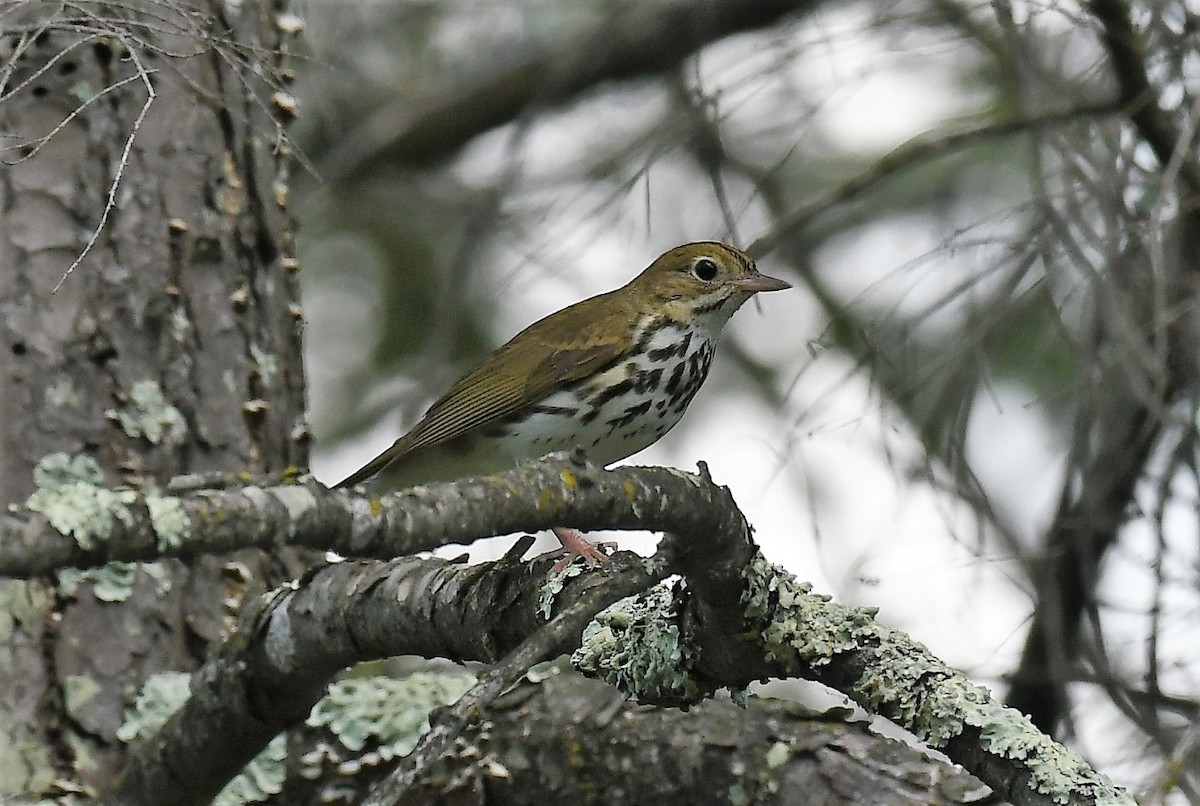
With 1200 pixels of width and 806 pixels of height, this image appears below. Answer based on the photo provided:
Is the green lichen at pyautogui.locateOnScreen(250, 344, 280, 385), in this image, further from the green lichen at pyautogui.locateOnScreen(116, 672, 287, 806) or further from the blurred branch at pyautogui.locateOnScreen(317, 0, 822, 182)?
the blurred branch at pyautogui.locateOnScreen(317, 0, 822, 182)

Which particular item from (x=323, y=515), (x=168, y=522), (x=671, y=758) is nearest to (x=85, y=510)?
(x=168, y=522)

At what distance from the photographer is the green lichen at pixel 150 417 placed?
11.3 feet

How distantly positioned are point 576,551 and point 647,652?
26.9 inches

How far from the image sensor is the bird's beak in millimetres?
4173

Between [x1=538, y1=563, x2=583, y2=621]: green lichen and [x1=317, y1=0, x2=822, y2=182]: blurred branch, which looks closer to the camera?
[x1=538, y1=563, x2=583, y2=621]: green lichen

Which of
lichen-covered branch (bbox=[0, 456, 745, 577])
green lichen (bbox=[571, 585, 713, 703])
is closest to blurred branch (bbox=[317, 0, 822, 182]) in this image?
green lichen (bbox=[571, 585, 713, 703])

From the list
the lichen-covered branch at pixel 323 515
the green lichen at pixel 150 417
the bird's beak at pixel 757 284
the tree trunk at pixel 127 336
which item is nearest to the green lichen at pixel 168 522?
the lichen-covered branch at pixel 323 515

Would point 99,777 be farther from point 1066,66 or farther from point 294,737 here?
point 1066,66

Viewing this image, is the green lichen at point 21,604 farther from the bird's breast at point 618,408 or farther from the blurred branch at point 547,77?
the blurred branch at point 547,77

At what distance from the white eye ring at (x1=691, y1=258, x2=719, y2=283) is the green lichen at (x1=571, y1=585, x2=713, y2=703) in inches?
73.1

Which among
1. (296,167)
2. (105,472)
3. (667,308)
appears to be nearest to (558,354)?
(667,308)

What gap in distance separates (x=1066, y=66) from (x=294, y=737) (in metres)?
2.48

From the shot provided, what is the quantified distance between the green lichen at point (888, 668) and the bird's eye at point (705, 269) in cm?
197

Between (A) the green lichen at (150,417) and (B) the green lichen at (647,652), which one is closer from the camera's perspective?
(B) the green lichen at (647,652)
